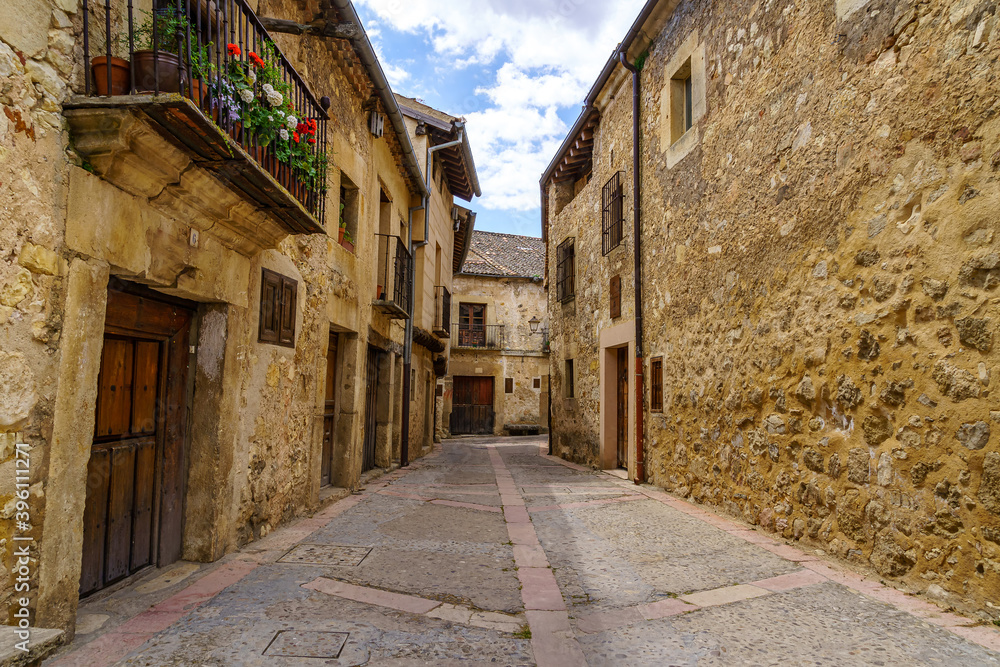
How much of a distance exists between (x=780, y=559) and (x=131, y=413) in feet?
14.1

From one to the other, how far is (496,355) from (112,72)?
21.1 meters

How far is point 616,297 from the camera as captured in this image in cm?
942

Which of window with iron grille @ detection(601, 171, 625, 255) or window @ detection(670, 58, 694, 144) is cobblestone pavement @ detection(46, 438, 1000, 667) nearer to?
window @ detection(670, 58, 694, 144)

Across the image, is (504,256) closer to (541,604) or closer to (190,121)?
(541,604)

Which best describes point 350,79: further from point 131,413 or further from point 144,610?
point 144,610

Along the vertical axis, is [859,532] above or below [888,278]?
below

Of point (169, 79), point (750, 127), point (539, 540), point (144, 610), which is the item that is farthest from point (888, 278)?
point (144, 610)

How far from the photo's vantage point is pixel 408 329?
10648mm

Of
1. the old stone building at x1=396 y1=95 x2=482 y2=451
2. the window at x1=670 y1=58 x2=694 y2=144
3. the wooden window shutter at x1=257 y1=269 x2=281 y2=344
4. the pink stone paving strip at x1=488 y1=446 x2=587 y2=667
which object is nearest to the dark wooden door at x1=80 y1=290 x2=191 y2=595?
the wooden window shutter at x1=257 y1=269 x2=281 y2=344

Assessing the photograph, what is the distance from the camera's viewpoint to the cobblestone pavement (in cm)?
265

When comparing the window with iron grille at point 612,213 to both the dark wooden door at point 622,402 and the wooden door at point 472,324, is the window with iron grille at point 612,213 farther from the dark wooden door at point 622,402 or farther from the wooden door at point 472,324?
the wooden door at point 472,324

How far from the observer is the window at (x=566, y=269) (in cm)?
1224

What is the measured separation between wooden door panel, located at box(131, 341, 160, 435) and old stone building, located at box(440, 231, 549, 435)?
61.2ft

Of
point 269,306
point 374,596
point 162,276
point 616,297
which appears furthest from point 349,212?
point 374,596
